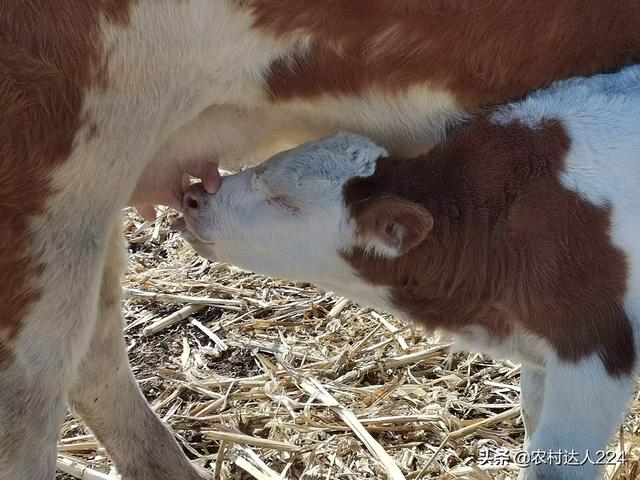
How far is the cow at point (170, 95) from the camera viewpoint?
276 cm

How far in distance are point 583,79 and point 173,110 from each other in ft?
4.38

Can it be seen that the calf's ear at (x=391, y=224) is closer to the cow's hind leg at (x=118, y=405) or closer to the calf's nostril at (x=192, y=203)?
Answer: the calf's nostril at (x=192, y=203)

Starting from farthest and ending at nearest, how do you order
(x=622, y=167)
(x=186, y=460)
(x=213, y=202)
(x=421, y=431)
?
(x=421, y=431), (x=186, y=460), (x=213, y=202), (x=622, y=167)

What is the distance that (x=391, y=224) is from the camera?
10.5ft

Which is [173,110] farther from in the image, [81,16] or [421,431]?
[421,431]

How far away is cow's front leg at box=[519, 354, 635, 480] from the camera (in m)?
3.00

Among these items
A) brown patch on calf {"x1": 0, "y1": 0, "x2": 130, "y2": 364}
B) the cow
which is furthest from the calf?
brown patch on calf {"x1": 0, "y1": 0, "x2": 130, "y2": 364}

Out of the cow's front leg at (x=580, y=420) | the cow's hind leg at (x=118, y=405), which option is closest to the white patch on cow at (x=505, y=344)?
the cow's front leg at (x=580, y=420)

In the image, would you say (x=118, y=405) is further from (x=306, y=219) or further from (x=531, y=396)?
(x=531, y=396)

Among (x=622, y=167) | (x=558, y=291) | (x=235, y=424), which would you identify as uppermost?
(x=622, y=167)

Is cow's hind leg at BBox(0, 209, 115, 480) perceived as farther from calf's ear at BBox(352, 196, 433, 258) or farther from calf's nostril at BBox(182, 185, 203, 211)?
calf's ear at BBox(352, 196, 433, 258)

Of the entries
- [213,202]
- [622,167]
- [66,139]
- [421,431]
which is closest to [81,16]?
[66,139]

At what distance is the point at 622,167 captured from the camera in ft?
10.4

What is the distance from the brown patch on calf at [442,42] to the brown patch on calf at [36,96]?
51cm
